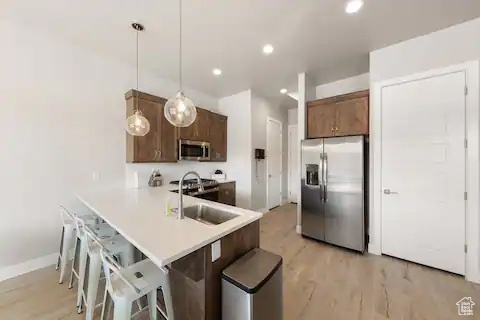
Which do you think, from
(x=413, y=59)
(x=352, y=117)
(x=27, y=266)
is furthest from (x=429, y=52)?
(x=27, y=266)

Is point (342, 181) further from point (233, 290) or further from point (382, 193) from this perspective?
point (233, 290)

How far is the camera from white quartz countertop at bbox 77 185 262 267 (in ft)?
3.60

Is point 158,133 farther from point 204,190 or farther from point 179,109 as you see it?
point 179,109

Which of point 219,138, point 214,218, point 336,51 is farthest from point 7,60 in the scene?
point 336,51

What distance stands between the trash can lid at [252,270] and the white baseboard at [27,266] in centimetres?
271

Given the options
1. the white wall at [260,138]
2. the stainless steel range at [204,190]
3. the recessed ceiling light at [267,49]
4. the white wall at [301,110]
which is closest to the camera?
the recessed ceiling light at [267,49]

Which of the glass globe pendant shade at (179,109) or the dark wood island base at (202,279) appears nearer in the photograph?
the dark wood island base at (202,279)

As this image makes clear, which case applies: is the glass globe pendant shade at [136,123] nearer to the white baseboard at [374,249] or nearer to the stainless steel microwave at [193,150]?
the stainless steel microwave at [193,150]

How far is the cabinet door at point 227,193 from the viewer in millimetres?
4211

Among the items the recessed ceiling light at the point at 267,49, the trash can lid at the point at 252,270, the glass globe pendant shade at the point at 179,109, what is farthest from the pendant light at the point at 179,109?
the trash can lid at the point at 252,270

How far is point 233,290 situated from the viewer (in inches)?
49.3

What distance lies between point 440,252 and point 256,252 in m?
2.52

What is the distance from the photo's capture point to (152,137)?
11.3 feet

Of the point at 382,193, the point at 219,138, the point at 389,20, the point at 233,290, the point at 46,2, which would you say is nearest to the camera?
the point at 233,290
